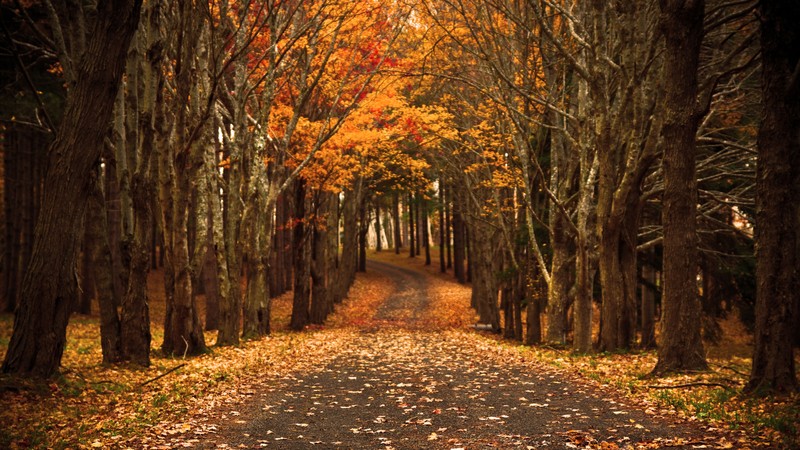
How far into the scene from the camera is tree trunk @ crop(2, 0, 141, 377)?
8.52m

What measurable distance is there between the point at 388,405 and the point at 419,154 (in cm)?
2081

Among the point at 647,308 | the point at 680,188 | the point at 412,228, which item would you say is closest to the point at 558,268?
the point at 647,308

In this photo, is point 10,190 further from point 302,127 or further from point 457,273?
point 457,273

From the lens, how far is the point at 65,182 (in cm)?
853

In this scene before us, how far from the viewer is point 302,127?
2295 centimetres

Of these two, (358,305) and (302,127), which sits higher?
(302,127)

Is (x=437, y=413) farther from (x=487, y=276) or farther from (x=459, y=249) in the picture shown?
(x=459, y=249)

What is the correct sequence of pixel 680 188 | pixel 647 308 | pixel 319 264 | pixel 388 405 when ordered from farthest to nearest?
pixel 319 264
pixel 647 308
pixel 680 188
pixel 388 405

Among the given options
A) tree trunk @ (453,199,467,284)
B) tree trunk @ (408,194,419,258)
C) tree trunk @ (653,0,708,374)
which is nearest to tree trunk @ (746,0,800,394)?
tree trunk @ (653,0,708,374)

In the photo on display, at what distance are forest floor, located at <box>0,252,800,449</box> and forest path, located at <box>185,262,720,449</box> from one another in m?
0.02

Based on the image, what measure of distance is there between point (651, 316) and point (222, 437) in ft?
58.7

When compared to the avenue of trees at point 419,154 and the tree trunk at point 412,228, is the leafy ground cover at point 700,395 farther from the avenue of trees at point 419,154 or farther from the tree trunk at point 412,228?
the tree trunk at point 412,228

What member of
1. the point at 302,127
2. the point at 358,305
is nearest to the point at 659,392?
the point at 302,127

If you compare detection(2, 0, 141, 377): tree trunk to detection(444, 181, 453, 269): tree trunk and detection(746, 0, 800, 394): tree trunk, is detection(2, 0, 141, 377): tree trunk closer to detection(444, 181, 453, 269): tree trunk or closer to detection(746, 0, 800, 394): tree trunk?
detection(746, 0, 800, 394): tree trunk
